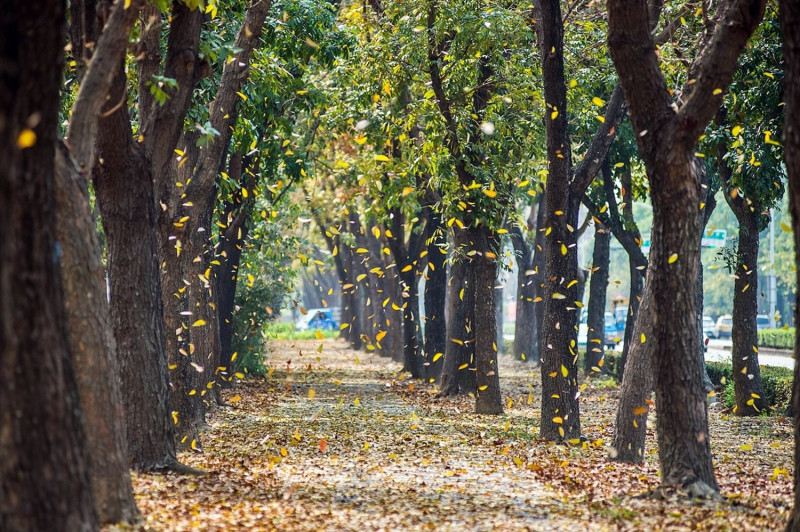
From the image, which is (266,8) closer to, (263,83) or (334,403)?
(263,83)

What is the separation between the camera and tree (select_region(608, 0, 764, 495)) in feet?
27.0

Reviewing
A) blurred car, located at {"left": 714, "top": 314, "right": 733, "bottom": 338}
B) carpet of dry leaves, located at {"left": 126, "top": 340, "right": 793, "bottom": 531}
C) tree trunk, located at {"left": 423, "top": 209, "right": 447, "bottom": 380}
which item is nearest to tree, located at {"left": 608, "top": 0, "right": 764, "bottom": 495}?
carpet of dry leaves, located at {"left": 126, "top": 340, "right": 793, "bottom": 531}

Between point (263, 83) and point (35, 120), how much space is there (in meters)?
10.2

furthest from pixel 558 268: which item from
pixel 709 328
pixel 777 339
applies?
pixel 709 328

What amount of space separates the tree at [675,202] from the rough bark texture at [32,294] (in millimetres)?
4975

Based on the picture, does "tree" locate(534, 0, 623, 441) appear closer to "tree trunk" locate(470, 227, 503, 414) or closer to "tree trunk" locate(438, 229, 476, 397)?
"tree trunk" locate(470, 227, 503, 414)

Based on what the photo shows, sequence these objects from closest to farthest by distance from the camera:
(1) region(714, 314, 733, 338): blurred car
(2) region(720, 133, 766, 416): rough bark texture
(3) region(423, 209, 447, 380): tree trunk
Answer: (2) region(720, 133, 766, 416): rough bark texture → (3) region(423, 209, 447, 380): tree trunk → (1) region(714, 314, 733, 338): blurred car

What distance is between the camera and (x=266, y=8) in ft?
39.8

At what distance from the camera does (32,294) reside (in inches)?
198

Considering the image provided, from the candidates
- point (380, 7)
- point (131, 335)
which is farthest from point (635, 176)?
point (131, 335)

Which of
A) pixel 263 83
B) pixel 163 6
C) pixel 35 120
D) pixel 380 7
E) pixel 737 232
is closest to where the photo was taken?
pixel 35 120

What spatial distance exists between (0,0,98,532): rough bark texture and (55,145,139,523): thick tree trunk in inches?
67.4

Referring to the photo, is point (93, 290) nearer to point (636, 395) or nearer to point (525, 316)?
point (636, 395)

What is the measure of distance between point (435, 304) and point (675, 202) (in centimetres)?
1498
